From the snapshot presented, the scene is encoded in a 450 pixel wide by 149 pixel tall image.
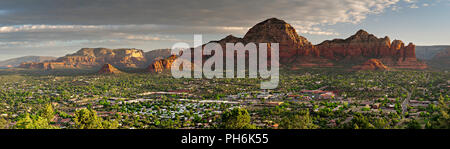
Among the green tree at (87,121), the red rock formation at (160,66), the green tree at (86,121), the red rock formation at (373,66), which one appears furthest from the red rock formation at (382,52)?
the green tree at (86,121)

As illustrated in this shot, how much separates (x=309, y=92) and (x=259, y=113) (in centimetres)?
4505

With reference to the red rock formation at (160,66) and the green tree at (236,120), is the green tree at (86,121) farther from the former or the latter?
the red rock formation at (160,66)

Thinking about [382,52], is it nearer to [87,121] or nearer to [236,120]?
[236,120]

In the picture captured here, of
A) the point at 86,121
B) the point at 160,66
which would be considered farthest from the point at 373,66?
the point at 86,121

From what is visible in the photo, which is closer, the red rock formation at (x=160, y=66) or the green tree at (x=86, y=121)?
the green tree at (x=86, y=121)

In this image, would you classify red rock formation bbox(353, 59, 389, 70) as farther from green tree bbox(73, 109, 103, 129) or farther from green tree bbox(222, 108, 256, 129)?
green tree bbox(73, 109, 103, 129)

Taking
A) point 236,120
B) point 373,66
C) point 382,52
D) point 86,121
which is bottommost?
point 86,121

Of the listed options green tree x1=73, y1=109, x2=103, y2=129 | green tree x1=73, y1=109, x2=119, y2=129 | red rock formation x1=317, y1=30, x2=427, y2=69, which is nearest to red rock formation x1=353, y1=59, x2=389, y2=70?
red rock formation x1=317, y1=30, x2=427, y2=69

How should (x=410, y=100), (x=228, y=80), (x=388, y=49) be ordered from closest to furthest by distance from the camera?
(x=410, y=100) < (x=228, y=80) < (x=388, y=49)

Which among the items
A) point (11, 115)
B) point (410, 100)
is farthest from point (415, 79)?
point (11, 115)

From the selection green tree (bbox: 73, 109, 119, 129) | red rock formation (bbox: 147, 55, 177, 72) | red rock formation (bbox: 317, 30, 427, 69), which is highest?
red rock formation (bbox: 317, 30, 427, 69)

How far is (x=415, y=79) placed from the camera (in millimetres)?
124000
